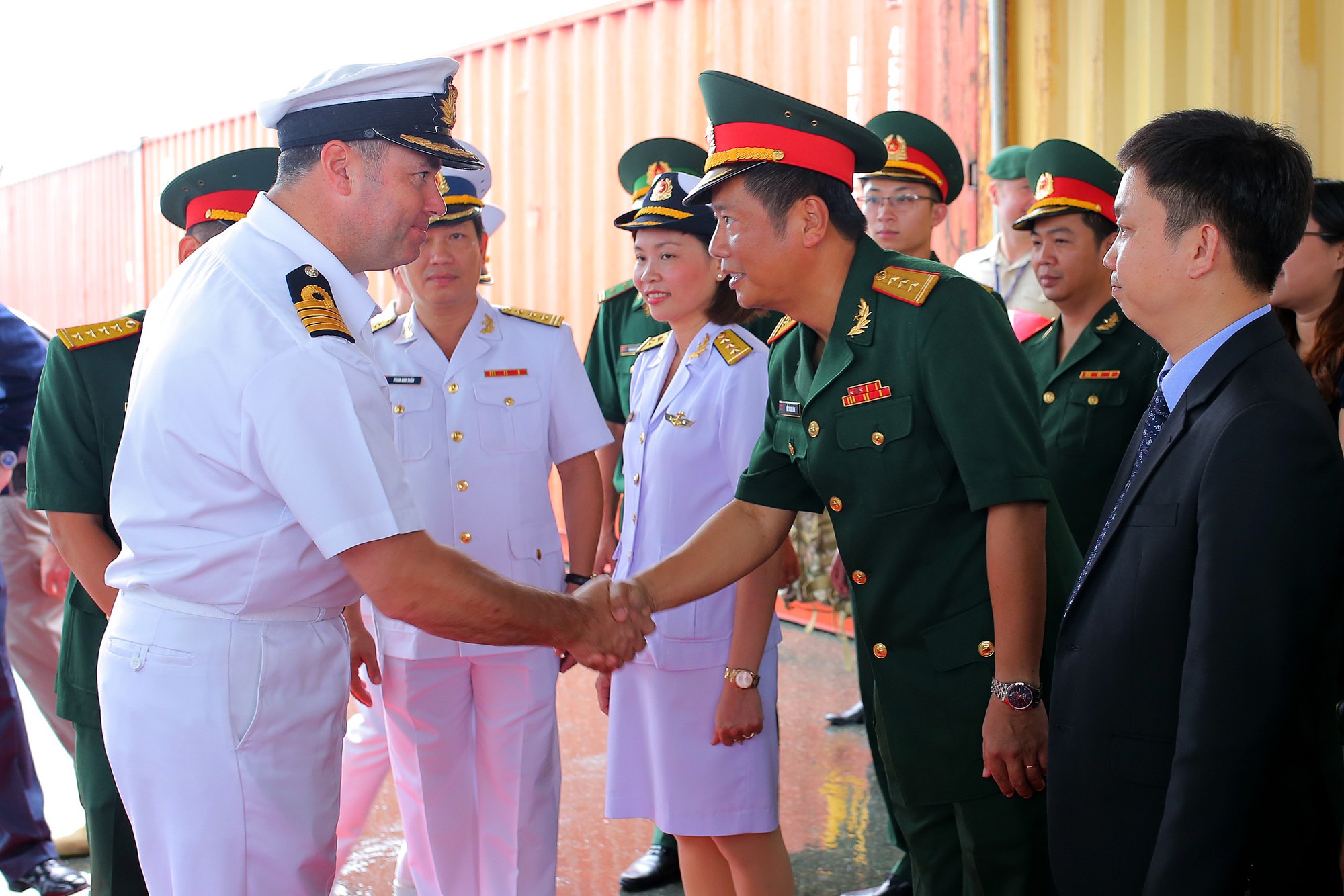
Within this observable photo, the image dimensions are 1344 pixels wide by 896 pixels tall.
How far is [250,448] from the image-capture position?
1588 millimetres

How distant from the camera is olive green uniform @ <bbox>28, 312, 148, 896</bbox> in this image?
2326 mm

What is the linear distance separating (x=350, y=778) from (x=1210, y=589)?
2504 millimetres

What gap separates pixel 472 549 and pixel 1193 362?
175 cm

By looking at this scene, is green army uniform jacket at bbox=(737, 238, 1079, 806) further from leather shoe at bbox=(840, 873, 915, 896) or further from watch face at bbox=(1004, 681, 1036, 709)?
leather shoe at bbox=(840, 873, 915, 896)

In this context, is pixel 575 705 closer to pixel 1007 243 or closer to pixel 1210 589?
pixel 1007 243

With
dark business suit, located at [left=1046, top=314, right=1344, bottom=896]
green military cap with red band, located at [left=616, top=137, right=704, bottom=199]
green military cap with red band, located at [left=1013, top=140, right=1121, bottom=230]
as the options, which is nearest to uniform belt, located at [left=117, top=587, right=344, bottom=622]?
dark business suit, located at [left=1046, top=314, right=1344, bottom=896]

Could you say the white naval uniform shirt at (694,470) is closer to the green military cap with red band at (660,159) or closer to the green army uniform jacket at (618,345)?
the green army uniform jacket at (618,345)

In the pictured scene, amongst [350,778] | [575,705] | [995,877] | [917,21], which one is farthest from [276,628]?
[917,21]

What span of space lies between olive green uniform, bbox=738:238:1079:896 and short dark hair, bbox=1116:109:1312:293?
403mm

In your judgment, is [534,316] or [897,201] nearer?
[534,316]

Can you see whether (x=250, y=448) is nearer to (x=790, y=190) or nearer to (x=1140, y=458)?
(x=790, y=190)

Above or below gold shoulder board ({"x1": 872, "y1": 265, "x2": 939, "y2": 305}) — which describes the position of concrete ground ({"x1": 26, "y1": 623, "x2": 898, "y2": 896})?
below

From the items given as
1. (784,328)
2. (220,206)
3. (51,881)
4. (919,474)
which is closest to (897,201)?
(784,328)

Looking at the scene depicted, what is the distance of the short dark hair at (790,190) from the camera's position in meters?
2.00
